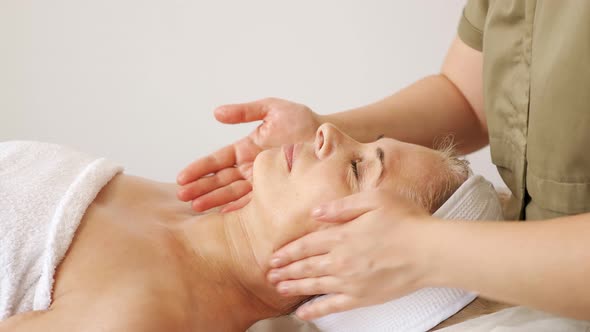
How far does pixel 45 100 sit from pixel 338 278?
171 cm

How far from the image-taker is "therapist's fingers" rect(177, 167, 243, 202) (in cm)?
164

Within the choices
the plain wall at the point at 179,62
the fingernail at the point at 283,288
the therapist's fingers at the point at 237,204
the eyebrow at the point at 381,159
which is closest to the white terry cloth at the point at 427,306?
the eyebrow at the point at 381,159

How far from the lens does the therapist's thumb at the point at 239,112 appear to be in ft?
5.40

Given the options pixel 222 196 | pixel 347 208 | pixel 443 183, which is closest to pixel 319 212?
pixel 347 208

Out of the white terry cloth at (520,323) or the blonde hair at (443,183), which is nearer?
the white terry cloth at (520,323)

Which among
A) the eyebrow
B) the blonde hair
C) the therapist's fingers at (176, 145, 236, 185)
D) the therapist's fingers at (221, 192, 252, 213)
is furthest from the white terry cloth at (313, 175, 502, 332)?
the therapist's fingers at (176, 145, 236, 185)

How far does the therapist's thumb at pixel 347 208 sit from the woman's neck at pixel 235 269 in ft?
0.97

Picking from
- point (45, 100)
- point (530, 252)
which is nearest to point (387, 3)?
point (45, 100)

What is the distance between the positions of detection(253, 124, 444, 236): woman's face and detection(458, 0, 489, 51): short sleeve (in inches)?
14.5

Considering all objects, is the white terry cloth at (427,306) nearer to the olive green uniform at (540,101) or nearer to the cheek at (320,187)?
the olive green uniform at (540,101)

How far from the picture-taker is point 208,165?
1.67 m

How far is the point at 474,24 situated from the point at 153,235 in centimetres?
91

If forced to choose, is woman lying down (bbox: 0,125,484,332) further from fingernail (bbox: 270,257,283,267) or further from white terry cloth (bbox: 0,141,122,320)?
fingernail (bbox: 270,257,283,267)

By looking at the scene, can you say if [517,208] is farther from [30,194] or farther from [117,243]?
[30,194]
